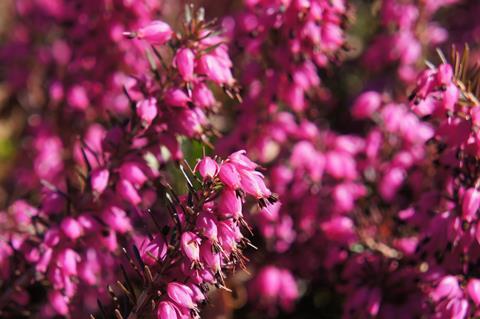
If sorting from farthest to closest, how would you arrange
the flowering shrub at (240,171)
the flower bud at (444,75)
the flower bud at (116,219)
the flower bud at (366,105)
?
1. the flower bud at (366,105)
2. the flower bud at (116,219)
3. the flower bud at (444,75)
4. the flowering shrub at (240,171)

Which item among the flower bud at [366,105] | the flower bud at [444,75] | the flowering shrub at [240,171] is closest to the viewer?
the flowering shrub at [240,171]

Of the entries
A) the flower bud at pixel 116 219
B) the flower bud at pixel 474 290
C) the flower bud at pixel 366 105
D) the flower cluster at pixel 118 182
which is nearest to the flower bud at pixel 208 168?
the flower cluster at pixel 118 182

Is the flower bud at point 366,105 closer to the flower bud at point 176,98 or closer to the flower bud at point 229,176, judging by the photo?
the flower bud at point 176,98

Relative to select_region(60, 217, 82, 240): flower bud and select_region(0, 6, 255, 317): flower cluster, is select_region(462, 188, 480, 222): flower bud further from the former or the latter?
select_region(60, 217, 82, 240): flower bud

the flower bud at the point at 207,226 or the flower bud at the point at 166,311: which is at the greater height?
the flower bud at the point at 207,226

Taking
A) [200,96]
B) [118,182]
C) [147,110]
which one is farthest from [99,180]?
[200,96]

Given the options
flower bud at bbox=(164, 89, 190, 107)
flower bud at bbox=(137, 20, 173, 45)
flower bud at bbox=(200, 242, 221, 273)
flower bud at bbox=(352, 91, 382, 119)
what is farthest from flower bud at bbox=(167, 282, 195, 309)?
flower bud at bbox=(352, 91, 382, 119)

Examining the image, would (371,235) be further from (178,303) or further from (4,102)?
(4,102)
